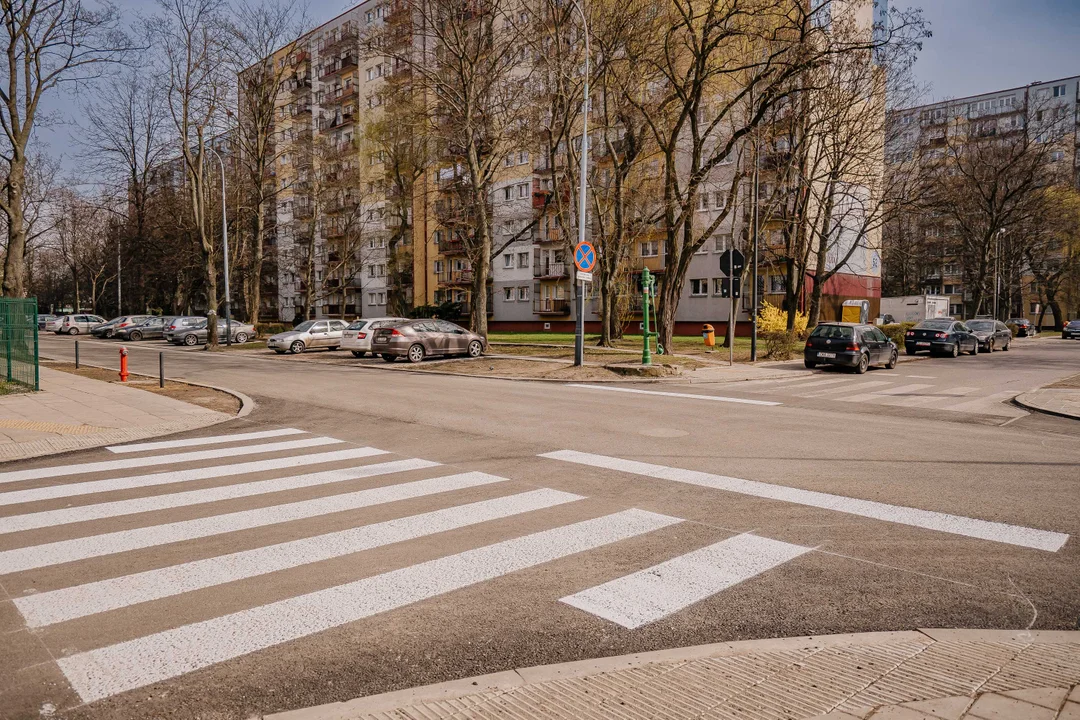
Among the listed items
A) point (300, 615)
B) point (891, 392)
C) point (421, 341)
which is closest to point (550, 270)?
point (421, 341)

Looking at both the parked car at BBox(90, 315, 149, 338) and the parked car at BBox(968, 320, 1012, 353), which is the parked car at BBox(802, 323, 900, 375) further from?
the parked car at BBox(90, 315, 149, 338)

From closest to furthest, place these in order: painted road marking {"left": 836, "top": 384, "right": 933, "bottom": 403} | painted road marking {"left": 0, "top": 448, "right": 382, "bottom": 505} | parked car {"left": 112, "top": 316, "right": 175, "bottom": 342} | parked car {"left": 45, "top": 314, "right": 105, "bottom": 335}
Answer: painted road marking {"left": 0, "top": 448, "right": 382, "bottom": 505} < painted road marking {"left": 836, "top": 384, "right": 933, "bottom": 403} < parked car {"left": 112, "top": 316, "right": 175, "bottom": 342} < parked car {"left": 45, "top": 314, "right": 105, "bottom": 335}

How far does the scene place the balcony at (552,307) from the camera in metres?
54.4

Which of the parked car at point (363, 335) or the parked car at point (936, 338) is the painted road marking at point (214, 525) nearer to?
the parked car at point (363, 335)

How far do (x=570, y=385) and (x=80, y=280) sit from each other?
7945 centimetres

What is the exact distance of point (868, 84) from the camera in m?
32.5

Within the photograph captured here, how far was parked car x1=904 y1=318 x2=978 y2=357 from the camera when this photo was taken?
104ft

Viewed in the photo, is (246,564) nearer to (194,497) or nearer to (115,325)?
(194,497)

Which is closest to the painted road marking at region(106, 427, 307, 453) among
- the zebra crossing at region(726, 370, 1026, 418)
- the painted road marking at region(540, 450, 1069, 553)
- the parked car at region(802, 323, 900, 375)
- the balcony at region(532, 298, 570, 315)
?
the painted road marking at region(540, 450, 1069, 553)

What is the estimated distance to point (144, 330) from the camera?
47.9m

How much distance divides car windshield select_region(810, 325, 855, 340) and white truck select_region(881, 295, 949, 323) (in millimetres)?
24896

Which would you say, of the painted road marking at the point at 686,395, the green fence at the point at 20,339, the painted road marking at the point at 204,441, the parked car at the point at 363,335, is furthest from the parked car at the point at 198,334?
the painted road marking at the point at 204,441

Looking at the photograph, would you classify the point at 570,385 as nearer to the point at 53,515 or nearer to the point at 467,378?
the point at 467,378

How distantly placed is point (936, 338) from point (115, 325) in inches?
1958
